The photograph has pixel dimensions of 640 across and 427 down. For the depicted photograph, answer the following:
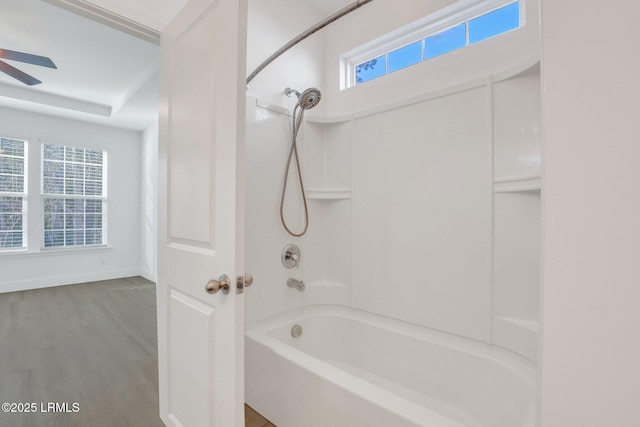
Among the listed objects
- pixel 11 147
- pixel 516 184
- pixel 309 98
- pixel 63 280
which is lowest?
pixel 63 280

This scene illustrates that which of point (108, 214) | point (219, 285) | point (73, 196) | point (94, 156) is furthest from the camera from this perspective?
point (108, 214)

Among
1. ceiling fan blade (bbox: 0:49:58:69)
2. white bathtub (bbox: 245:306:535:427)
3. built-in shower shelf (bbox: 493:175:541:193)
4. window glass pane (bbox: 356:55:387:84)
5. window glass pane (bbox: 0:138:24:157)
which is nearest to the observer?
white bathtub (bbox: 245:306:535:427)

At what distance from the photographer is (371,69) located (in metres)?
2.24

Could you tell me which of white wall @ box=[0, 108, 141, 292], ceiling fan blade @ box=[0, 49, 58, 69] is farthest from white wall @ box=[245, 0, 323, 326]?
white wall @ box=[0, 108, 141, 292]

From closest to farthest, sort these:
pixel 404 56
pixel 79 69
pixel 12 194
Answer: pixel 404 56 → pixel 79 69 → pixel 12 194

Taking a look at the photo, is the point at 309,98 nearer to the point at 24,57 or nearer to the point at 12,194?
the point at 24,57

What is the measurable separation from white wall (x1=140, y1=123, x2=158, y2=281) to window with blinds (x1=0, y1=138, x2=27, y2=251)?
1508mm

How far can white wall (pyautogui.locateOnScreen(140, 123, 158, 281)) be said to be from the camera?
4.83 metres

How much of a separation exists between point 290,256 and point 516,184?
141 centimetres

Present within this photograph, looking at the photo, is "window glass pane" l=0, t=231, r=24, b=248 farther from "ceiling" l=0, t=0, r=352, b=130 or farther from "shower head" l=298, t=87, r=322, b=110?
"shower head" l=298, t=87, r=322, b=110

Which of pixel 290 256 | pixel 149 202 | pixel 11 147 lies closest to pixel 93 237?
pixel 149 202

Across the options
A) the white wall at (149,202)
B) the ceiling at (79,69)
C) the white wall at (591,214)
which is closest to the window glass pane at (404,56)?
the white wall at (591,214)

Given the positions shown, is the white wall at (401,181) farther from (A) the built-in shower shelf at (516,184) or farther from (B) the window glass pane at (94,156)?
(B) the window glass pane at (94,156)

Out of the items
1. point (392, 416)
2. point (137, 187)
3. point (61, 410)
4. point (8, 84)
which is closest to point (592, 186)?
point (392, 416)
